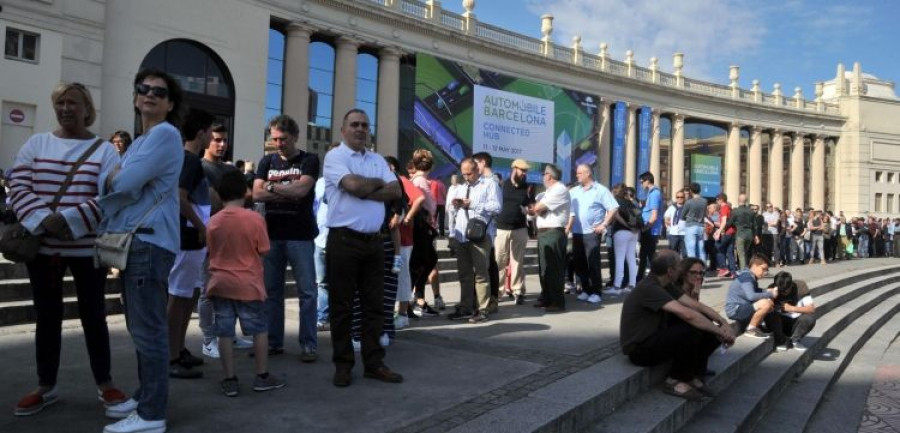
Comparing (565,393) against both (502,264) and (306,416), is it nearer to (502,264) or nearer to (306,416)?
(306,416)

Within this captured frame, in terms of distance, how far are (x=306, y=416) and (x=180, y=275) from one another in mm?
1610

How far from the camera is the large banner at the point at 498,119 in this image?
24094 millimetres

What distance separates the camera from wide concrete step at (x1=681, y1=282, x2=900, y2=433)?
15.0 feet

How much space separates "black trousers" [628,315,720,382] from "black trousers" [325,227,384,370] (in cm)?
191

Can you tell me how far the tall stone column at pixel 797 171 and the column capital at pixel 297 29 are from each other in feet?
116

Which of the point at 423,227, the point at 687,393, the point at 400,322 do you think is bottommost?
the point at 687,393

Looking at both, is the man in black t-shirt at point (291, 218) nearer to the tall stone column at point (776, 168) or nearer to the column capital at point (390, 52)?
the column capital at point (390, 52)

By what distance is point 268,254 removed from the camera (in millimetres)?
4652

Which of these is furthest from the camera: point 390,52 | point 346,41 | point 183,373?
point 390,52

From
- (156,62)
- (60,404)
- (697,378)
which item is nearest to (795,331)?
(697,378)

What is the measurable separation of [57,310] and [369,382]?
1.82 meters

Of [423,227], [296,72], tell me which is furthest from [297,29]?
[423,227]

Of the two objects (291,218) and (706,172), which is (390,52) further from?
(706,172)

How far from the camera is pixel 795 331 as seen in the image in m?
7.00
